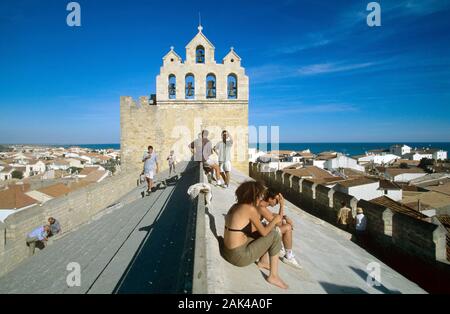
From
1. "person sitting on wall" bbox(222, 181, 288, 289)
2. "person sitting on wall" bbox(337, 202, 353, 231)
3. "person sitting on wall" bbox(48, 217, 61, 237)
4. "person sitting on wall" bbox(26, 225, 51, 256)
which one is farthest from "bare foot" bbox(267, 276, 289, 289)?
"person sitting on wall" bbox(48, 217, 61, 237)

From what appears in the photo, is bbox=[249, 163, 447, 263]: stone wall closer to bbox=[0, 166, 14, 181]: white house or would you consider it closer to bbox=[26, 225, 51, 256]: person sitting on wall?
bbox=[26, 225, 51, 256]: person sitting on wall

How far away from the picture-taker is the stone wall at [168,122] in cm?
1697

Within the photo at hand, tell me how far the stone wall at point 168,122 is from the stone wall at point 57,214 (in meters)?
2.66

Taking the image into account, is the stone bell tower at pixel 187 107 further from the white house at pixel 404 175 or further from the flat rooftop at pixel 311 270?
the white house at pixel 404 175

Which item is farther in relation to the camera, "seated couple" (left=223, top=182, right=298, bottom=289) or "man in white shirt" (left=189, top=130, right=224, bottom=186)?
"man in white shirt" (left=189, top=130, right=224, bottom=186)

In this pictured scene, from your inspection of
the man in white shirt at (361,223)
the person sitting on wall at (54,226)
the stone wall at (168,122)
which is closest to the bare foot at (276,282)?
the man in white shirt at (361,223)

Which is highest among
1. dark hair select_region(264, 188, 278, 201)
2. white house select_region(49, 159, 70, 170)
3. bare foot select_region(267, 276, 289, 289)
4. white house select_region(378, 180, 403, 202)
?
dark hair select_region(264, 188, 278, 201)

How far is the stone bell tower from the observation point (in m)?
16.8

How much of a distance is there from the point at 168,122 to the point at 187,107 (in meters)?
1.39

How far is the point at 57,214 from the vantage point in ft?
31.4

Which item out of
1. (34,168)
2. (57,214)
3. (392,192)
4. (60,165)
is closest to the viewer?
(57,214)

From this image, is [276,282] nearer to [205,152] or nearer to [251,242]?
[251,242]

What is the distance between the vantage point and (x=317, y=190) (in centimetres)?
1007

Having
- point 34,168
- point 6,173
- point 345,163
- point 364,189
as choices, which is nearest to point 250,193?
point 364,189
